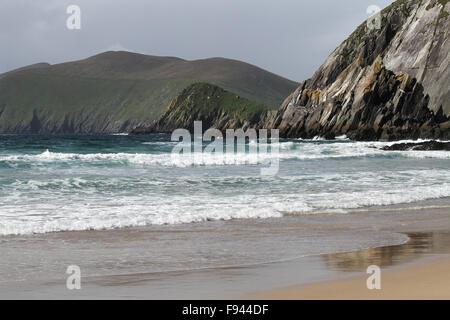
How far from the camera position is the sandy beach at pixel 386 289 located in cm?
569

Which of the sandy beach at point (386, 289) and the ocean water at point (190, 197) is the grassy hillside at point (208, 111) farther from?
the sandy beach at point (386, 289)

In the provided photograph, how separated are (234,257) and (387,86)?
74.1 m

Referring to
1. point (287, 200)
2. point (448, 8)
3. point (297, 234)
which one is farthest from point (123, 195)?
point (448, 8)

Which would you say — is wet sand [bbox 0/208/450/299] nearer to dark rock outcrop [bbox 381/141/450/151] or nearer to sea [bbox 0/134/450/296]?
sea [bbox 0/134/450/296]

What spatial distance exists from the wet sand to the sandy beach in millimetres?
11

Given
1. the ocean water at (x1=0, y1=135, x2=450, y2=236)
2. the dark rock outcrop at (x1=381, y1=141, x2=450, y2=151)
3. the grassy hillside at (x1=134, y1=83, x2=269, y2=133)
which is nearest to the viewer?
the ocean water at (x1=0, y1=135, x2=450, y2=236)

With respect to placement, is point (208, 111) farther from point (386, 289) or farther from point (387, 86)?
point (386, 289)

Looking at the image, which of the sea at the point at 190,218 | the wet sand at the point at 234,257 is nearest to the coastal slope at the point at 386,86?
the sea at the point at 190,218

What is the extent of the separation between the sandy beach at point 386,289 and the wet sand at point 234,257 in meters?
0.01

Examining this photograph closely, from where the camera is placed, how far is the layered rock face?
71562mm

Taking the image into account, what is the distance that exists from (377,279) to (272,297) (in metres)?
1.36

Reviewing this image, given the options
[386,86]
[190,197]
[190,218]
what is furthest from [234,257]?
[386,86]

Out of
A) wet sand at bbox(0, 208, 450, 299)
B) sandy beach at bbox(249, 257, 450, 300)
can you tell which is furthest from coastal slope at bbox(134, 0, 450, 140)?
sandy beach at bbox(249, 257, 450, 300)

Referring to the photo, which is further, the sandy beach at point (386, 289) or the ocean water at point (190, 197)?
the ocean water at point (190, 197)
